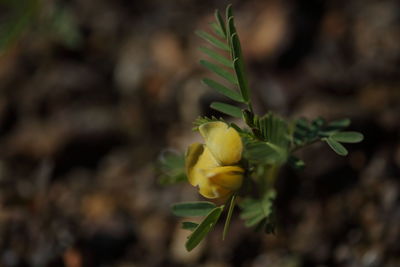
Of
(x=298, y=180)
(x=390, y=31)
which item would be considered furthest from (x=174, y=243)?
(x=390, y=31)

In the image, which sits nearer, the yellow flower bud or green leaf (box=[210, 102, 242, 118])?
the yellow flower bud

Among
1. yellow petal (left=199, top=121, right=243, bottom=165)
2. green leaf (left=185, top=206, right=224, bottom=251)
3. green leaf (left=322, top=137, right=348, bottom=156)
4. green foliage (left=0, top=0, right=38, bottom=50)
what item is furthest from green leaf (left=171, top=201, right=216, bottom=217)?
green foliage (left=0, top=0, right=38, bottom=50)

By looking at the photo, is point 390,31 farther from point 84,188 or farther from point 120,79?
point 84,188

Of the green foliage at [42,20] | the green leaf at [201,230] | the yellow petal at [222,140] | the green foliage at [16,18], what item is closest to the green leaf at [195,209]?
the green leaf at [201,230]

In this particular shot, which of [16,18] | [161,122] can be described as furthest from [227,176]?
[16,18]

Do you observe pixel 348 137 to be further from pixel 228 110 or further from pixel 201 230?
pixel 201 230

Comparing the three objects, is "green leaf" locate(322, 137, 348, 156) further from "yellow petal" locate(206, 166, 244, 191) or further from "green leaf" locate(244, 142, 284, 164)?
"yellow petal" locate(206, 166, 244, 191)
